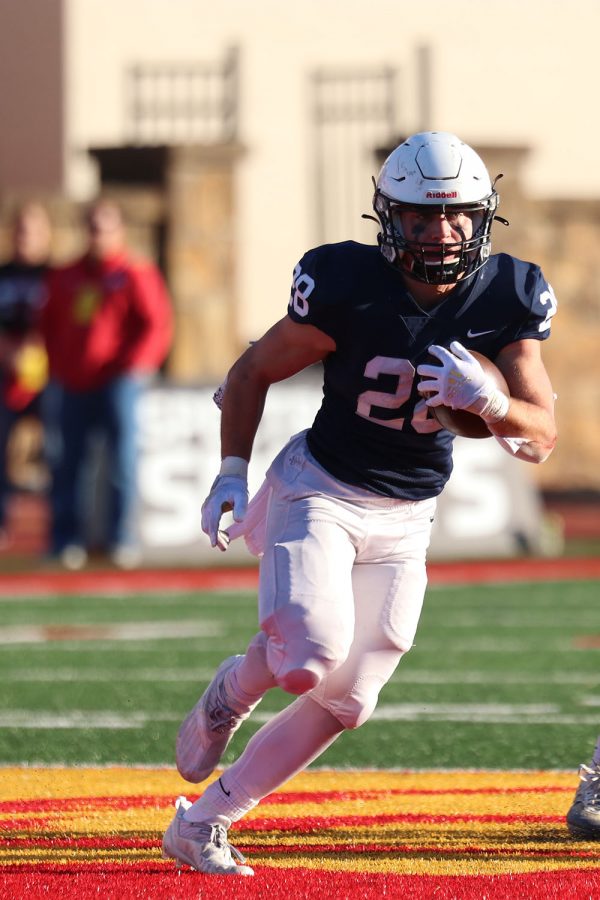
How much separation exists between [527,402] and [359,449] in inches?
15.7

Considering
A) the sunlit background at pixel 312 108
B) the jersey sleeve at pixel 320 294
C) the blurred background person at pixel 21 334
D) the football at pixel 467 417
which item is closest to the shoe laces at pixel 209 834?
the football at pixel 467 417

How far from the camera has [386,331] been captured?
4.12 m

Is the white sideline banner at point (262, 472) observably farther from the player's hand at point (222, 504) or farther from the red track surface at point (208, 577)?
the player's hand at point (222, 504)

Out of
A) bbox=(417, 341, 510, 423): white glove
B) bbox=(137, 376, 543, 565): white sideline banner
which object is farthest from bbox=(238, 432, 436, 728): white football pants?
bbox=(137, 376, 543, 565): white sideline banner

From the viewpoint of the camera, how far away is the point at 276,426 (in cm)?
1130

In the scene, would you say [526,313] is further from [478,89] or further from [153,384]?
[478,89]

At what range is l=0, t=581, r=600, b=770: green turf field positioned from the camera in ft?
18.9

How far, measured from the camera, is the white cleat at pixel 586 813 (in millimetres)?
4285

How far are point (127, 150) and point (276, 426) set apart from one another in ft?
15.8

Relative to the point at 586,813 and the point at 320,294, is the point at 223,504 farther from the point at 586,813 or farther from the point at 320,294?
the point at 586,813

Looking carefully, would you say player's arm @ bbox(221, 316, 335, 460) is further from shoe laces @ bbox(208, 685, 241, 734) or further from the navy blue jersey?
shoe laces @ bbox(208, 685, 241, 734)

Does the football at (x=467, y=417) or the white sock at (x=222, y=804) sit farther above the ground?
the football at (x=467, y=417)

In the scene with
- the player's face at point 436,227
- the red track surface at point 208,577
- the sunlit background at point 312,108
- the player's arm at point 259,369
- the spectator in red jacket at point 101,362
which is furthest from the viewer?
the sunlit background at point 312,108

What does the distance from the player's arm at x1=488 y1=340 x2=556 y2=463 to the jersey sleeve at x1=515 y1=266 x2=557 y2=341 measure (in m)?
0.02
